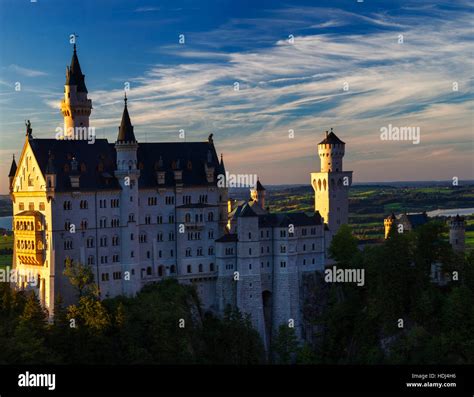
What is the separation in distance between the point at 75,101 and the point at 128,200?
13654 millimetres

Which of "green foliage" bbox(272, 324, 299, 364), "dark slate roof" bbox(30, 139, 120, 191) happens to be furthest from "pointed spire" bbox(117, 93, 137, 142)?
"green foliage" bbox(272, 324, 299, 364)

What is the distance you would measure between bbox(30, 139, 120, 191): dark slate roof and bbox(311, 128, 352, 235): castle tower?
26.1 m

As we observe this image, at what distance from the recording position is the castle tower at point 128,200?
238 ft

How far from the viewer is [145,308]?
69.2 m

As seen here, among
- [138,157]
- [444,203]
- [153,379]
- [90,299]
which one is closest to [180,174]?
[138,157]

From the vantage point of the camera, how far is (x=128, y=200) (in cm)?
7288

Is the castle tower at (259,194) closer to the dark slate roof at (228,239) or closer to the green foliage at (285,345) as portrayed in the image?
the dark slate roof at (228,239)

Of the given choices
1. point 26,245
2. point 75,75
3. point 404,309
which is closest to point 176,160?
point 75,75

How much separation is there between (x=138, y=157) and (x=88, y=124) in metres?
7.66

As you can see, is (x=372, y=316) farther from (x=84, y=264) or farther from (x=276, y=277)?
(x=84, y=264)

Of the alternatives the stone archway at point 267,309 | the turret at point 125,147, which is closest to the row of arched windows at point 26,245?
the turret at point 125,147

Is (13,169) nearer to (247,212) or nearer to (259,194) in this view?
(247,212)

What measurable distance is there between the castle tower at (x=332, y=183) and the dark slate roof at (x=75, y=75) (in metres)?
27.1

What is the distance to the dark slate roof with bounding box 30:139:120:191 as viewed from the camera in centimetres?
6981
